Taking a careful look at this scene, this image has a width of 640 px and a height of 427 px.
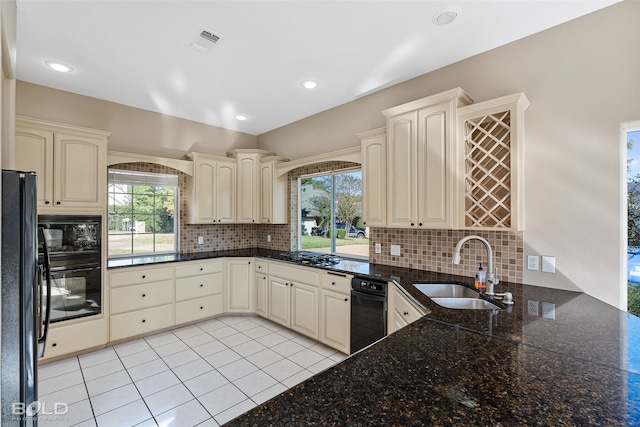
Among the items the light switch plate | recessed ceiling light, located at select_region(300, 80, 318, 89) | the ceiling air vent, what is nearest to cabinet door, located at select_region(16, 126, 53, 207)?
the ceiling air vent

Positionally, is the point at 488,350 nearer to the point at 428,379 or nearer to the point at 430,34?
the point at 428,379

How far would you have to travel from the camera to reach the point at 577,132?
2.09 meters

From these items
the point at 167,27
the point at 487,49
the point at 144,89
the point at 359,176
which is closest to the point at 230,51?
the point at 167,27

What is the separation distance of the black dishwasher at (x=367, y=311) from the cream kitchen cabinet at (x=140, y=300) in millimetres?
2306

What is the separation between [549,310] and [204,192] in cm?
392

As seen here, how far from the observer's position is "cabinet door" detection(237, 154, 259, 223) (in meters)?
4.40

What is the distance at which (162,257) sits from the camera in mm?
3848

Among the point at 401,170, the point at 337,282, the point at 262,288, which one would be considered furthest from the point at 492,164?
the point at 262,288

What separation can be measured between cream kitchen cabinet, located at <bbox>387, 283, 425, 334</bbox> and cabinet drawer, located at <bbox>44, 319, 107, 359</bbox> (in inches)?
117

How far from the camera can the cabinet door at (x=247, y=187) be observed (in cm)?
440

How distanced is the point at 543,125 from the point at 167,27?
2981mm

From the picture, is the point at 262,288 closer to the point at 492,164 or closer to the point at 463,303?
the point at 463,303

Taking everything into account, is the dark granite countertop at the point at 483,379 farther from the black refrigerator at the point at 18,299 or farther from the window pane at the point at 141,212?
the window pane at the point at 141,212

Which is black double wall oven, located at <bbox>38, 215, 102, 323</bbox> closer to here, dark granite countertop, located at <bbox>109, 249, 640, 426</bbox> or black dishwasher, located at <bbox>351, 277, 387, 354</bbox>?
black dishwasher, located at <bbox>351, 277, 387, 354</bbox>
